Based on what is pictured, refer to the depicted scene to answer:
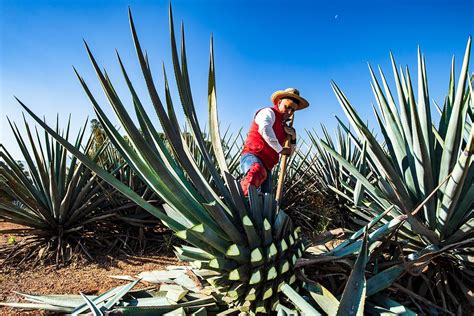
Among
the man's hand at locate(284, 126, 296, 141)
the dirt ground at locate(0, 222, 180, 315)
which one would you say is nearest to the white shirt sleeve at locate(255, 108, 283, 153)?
the man's hand at locate(284, 126, 296, 141)

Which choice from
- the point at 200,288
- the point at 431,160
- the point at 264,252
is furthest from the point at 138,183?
the point at 431,160

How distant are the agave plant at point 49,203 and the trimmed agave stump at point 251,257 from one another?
228cm

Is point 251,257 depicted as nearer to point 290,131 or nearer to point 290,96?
point 290,131

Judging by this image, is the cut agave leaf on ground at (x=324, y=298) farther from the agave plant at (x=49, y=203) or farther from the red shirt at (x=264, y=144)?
the agave plant at (x=49, y=203)

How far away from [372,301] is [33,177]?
3682mm

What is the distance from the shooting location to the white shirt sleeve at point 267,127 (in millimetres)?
2504

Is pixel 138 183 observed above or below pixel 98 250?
above

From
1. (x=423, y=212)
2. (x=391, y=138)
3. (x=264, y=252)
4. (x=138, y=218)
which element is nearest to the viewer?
(x=264, y=252)

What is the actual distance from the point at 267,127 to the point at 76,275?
2290 millimetres

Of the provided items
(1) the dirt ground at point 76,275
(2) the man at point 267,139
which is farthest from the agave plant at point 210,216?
(1) the dirt ground at point 76,275

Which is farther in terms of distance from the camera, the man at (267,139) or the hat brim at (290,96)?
the hat brim at (290,96)

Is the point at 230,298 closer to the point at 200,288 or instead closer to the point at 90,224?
the point at 200,288

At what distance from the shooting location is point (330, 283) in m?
1.73

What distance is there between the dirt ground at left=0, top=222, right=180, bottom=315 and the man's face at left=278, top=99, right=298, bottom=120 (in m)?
1.93
